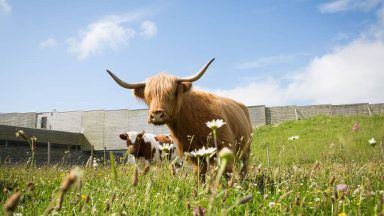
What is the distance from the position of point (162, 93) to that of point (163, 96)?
57 mm

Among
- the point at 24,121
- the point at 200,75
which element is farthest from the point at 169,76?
the point at 24,121

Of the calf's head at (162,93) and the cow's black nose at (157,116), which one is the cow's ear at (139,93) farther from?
the cow's black nose at (157,116)

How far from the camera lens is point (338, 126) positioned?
25.4 metres

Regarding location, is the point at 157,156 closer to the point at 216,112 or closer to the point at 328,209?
the point at 216,112

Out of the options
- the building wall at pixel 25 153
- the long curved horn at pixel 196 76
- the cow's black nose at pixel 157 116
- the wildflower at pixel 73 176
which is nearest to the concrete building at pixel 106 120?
the building wall at pixel 25 153

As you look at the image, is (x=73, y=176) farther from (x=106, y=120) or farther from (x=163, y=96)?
(x=106, y=120)

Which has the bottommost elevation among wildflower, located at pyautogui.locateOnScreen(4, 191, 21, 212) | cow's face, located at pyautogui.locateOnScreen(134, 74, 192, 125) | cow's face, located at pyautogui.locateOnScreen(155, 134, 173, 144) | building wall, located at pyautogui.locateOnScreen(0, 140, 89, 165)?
building wall, located at pyautogui.locateOnScreen(0, 140, 89, 165)

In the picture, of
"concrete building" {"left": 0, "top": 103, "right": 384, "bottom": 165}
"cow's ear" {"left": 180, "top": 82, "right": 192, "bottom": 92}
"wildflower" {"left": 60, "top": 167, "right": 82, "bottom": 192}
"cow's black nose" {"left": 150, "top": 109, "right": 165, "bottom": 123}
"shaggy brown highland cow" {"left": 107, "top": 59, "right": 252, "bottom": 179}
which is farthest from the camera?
"concrete building" {"left": 0, "top": 103, "right": 384, "bottom": 165}

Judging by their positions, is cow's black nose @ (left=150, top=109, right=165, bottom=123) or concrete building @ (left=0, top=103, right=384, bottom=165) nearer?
cow's black nose @ (left=150, top=109, right=165, bottom=123)

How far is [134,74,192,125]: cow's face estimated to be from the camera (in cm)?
561

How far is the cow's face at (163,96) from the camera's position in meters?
5.61

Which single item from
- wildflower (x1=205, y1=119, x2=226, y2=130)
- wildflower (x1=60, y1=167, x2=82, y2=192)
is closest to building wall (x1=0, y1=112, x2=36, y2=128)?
wildflower (x1=205, y1=119, x2=226, y2=130)

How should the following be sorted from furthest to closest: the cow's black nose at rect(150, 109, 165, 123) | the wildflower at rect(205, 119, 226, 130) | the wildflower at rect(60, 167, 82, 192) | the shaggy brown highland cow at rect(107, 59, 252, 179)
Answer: the shaggy brown highland cow at rect(107, 59, 252, 179)
the cow's black nose at rect(150, 109, 165, 123)
the wildflower at rect(205, 119, 226, 130)
the wildflower at rect(60, 167, 82, 192)

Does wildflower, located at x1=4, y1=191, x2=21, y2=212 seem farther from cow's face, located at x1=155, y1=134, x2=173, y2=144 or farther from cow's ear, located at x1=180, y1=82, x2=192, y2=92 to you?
cow's face, located at x1=155, y1=134, x2=173, y2=144
